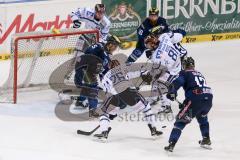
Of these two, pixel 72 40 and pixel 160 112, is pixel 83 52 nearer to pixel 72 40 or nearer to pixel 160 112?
pixel 72 40

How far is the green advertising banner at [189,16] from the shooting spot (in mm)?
15344

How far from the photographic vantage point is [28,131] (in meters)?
11.0

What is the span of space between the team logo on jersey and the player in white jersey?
3322 millimetres

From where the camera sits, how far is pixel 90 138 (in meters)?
10.8

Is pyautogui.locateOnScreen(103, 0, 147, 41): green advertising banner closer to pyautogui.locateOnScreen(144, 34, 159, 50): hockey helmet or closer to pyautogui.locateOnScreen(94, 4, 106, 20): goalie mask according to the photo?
pyautogui.locateOnScreen(94, 4, 106, 20): goalie mask

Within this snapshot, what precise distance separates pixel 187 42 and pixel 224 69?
1492mm

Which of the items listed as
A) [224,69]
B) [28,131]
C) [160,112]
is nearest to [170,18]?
[224,69]

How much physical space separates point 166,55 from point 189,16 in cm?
457

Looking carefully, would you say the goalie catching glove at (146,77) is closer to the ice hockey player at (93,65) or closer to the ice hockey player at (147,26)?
the ice hockey player at (93,65)

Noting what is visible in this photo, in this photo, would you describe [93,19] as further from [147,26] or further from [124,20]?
[124,20]

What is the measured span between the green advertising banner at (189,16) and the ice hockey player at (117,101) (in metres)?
4.52

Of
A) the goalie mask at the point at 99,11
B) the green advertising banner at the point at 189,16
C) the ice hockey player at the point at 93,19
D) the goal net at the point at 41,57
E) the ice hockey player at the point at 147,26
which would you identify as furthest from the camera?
the green advertising banner at the point at 189,16

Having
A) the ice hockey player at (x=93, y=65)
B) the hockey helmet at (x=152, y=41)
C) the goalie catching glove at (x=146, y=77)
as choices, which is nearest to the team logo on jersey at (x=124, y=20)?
the ice hockey player at (x=93, y=65)


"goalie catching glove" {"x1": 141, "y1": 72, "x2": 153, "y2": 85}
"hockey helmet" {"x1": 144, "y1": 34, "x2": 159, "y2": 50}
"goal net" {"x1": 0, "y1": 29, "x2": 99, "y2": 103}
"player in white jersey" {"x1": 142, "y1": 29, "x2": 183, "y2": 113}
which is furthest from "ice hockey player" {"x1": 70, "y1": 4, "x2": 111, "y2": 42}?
"goalie catching glove" {"x1": 141, "y1": 72, "x2": 153, "y2": 85}
